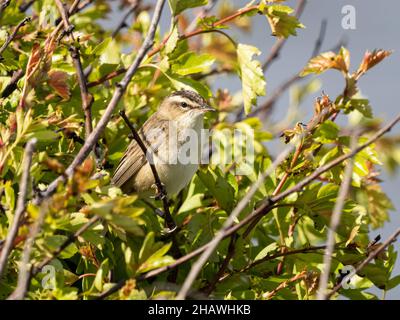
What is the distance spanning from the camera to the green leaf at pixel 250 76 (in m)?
3.19

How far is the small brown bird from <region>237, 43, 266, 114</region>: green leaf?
3.54 ft

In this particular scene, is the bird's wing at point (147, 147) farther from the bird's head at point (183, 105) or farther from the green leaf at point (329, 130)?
the green leaf at point (329, 130)

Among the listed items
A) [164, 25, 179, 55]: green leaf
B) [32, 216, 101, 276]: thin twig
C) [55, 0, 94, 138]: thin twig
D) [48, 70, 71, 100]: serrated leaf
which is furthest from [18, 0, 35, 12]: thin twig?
[32, 216, 101, 276]: thin twig

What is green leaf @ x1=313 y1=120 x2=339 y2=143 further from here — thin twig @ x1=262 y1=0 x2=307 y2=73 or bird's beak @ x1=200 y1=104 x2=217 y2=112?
thin twig @ x1=262 y1=0 x2=307 y2=73

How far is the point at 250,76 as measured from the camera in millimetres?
3234

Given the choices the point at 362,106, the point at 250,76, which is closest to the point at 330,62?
the point at 362,106

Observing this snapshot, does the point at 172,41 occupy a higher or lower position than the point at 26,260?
higher

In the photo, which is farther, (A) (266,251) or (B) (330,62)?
(A) (266,251)

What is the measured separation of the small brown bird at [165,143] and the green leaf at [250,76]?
1.08 metres

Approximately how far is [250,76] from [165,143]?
64.8 inches

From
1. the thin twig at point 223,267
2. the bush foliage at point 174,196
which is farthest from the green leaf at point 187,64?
the thin twig at point 223,267

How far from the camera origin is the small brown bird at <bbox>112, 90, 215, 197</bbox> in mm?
4547

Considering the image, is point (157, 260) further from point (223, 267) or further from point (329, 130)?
point (329, 130)
